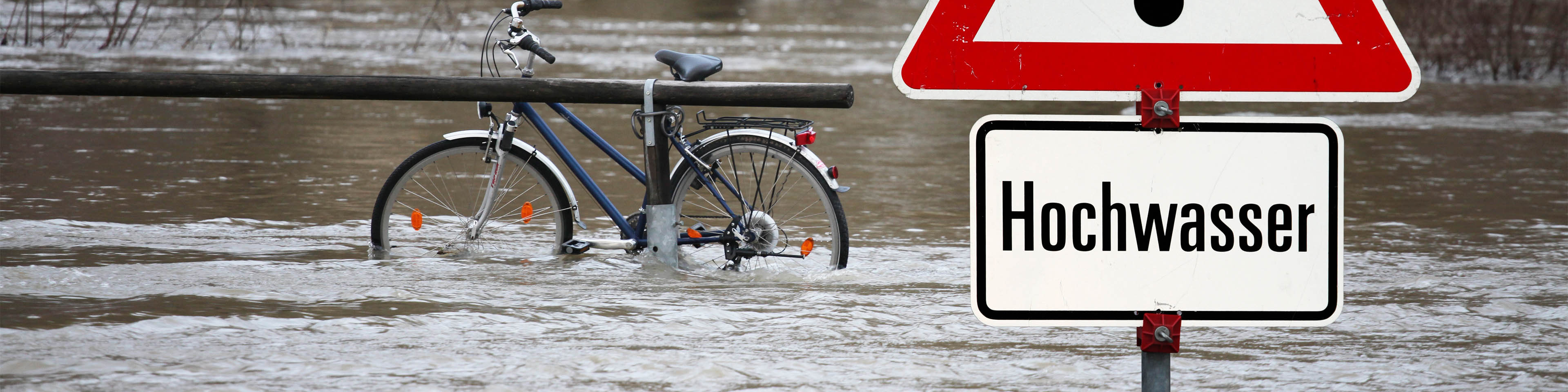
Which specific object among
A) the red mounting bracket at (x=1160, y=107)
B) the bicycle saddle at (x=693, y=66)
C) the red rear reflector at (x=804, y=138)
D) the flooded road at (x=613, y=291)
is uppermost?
the bicycle saddle at (x=693, y=66)

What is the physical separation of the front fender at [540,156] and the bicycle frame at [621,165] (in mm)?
37

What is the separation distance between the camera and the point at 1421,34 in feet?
48.9

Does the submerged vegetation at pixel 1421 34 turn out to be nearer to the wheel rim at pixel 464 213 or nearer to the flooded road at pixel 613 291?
the flooded road at pixel 613 291

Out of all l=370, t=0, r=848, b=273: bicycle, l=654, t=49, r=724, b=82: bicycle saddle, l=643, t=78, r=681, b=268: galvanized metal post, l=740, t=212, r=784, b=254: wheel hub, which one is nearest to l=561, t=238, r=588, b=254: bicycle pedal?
l=370, t=0, r=848, b=273: bicycle

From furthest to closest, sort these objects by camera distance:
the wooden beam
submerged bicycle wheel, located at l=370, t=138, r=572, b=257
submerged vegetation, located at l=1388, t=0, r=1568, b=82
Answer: submerged vegetation, located at l=1388, t=0, r=1568, b=82
submerged bicycle wheel, located at l=370, t=138, r=572, b=257
the wooden beam

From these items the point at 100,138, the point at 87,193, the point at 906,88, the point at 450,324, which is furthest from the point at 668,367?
the point at 100,138

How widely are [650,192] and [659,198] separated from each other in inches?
2.0

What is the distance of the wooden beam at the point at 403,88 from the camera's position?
15.3 ft

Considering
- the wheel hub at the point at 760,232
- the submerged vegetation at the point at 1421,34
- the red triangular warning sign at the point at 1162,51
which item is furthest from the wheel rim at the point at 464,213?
the submerged vegetation at the point at 1421,34

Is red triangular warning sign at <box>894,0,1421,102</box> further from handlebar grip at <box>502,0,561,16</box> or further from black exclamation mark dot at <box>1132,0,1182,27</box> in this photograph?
handlebar grip at <box>502,0,561,16</box>

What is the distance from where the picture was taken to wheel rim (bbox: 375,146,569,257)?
5.18 metres

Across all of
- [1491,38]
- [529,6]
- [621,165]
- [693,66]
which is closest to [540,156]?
[621,165]

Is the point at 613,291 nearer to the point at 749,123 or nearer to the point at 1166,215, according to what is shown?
the point at 749,123

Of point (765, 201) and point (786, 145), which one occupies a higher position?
point (786, 145)
